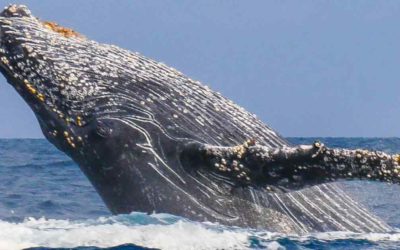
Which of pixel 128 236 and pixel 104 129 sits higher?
pixel 104 129

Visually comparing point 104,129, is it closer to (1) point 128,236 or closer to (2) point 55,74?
(2) point 55,74

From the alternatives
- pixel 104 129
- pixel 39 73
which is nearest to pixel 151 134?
pixel 104 129

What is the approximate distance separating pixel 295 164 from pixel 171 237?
1.47 metres

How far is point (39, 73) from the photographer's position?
8984mm

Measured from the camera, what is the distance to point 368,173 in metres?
7.05

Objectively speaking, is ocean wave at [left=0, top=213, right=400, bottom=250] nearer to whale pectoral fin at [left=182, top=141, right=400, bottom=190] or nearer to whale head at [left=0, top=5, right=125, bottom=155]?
whale pectoral fin at [left=182, top=141, right=400, bottom=190]

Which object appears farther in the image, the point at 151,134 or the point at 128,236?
the point at 151,134

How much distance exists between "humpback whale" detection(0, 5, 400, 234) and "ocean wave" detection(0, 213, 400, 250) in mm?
135

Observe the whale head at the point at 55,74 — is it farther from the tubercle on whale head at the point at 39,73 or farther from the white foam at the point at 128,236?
the white foam at the point at 128,236

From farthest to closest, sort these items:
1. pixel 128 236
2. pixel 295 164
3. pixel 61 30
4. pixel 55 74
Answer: pixel 61 30 → pixel 55 74 → pixel 128 236 → pixel 295 164

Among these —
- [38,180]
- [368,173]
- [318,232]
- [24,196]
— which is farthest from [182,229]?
[38,180]

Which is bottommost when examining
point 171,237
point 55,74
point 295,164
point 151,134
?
point 171,237

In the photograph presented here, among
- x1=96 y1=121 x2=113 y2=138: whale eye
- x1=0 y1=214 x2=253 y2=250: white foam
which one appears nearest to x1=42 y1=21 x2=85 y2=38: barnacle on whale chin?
x1=96 y1=121 x2=113 y2=138: whale eye

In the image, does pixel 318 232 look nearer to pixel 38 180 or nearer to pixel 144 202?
pixel 144 202
